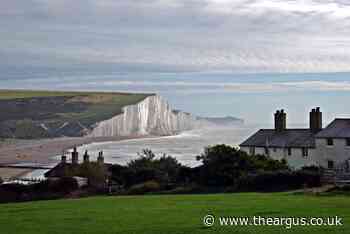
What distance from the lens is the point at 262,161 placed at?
33875mm

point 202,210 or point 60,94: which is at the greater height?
point 60,94

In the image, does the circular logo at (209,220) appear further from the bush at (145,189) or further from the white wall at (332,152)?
the white wall at (332,152)

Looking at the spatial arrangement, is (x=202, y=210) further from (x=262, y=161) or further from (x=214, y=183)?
(x=262, y=161)

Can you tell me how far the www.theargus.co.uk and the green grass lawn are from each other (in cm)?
23

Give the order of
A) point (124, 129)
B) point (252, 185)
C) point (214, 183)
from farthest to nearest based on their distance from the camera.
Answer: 1. point (124, 129)
2. point (214, 183)
3. point (252, 185)

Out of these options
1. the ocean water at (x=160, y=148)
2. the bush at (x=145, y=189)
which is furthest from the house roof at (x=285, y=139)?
the bush at (x=145, y=189)

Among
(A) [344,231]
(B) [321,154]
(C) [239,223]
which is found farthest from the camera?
(B) [321,154]

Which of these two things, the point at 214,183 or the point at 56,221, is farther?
the point at 214,183

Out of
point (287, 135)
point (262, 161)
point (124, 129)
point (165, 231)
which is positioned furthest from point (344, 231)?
point (124, 129)

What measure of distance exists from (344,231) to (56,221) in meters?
6.27

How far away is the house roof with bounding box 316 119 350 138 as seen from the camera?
37169 mm

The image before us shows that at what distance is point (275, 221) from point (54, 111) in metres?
148

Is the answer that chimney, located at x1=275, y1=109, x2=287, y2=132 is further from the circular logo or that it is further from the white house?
the circular logo

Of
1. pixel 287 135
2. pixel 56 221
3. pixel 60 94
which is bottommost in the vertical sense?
pixel 56 221
